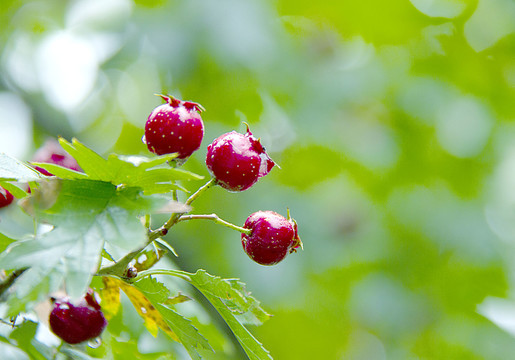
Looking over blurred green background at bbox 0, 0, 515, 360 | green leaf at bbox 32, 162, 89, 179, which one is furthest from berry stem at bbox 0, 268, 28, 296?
blurred green background at bbox 0, 0, 515, 360

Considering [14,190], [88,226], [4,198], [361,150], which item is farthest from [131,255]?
[361,150]

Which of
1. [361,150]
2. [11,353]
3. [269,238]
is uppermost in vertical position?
[361,150]

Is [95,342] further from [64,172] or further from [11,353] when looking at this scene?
[64,172]

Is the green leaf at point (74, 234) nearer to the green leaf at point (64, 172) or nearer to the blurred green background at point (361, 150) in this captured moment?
the green leaf at point (64, 172)

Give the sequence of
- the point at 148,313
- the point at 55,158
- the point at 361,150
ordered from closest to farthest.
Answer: the point at 148,313, the point at 55,158, the point at 361,150

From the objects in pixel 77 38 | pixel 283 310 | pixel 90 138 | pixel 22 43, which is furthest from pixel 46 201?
pixel 22 43

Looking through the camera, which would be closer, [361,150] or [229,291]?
[229,291]

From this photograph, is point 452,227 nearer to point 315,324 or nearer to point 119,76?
point 315,324
